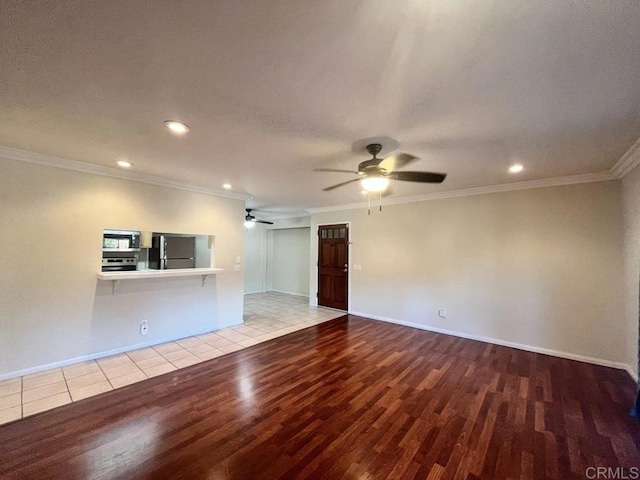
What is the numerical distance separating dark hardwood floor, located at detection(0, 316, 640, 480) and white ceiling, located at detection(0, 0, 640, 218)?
2.55 m

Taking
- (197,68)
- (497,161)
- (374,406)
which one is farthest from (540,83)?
(374,406)

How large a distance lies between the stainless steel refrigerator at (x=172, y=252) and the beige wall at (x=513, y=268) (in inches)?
146

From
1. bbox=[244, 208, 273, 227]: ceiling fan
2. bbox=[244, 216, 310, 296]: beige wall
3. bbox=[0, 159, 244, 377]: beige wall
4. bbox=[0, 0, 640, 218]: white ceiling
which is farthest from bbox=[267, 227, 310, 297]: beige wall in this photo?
bbox=[0, 0, 640, 218]: white ceiling

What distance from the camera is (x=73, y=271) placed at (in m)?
3.23

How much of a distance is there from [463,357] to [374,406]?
6.31ft

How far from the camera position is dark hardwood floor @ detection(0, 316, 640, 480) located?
178 cm

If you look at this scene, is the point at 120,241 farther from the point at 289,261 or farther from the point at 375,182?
the point at 289,261

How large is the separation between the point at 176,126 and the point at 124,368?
2.98 m

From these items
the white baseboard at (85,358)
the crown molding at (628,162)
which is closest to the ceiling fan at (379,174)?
the crown molding at (628,162)

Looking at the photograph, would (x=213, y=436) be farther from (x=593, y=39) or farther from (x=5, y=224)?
(x=593, y=39)

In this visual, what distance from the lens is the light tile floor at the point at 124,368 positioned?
248cm

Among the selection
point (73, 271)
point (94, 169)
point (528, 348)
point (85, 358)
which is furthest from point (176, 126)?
point (528, 348)

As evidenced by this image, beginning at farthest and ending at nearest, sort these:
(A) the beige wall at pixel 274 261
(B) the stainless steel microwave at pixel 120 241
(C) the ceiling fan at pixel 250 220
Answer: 1. (A) the beige wall at pixel 274 261
2. (C) the ceiling fan at pixel 250 220
3. (B) the stainless steel microwave at pixel 120 241

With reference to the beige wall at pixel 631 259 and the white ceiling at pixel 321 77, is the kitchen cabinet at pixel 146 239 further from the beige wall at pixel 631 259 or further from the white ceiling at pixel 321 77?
the beige wall at pixel 631 259
